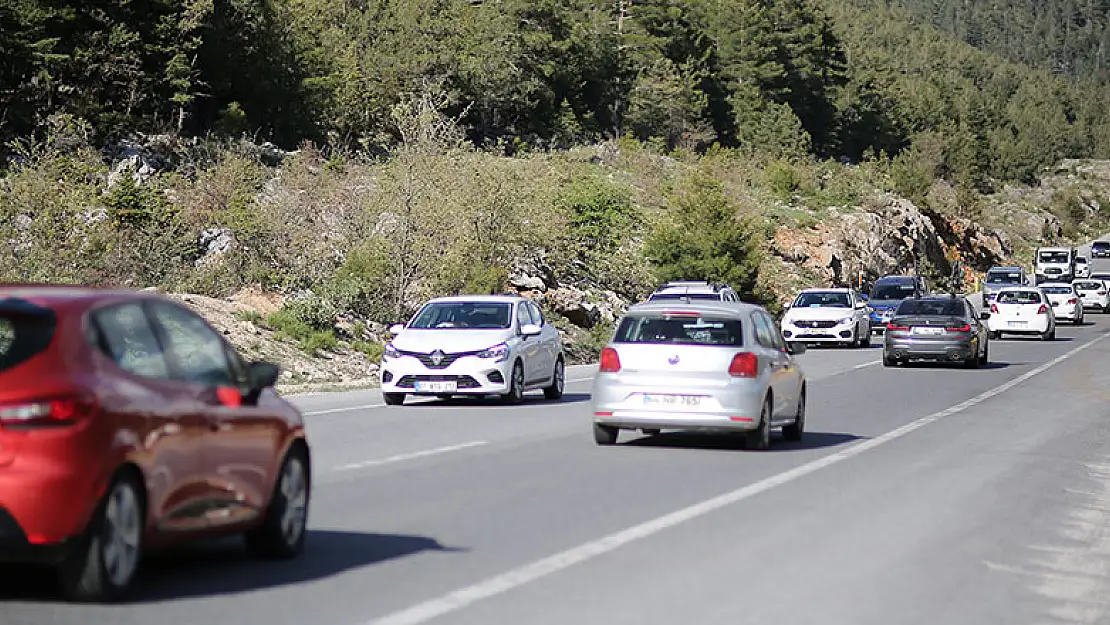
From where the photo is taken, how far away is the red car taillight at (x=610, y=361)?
1675cm

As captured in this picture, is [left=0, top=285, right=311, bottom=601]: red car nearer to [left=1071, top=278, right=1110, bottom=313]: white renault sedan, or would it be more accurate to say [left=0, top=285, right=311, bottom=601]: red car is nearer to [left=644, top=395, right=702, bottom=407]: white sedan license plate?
[left=644, top=395, right=702, bottom=407]: white sedan license plate

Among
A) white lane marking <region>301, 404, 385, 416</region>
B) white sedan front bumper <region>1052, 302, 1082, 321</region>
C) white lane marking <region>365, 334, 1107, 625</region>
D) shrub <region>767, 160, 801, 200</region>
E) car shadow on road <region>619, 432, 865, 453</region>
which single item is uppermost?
shrub <region>767, 160, 801, 200</region>

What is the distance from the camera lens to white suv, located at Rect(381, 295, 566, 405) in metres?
22.6

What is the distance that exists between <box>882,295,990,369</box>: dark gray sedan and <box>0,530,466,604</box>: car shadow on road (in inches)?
1016

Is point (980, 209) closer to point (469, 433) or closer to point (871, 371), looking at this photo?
point (871, 371)

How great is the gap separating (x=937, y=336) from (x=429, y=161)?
1306 cm

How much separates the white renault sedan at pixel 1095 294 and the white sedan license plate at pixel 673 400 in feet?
200

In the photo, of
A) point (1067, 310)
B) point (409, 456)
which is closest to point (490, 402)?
point (409, 456)

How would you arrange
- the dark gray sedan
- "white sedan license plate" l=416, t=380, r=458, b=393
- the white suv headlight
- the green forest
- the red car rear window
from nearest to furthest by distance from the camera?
the red car rear window → "white sedan license plate" l=416, t=380, r=458, b=393 → the white suv headlight → the dark gray sedan → the green forest

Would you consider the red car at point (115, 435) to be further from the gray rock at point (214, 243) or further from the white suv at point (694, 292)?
the gray rock at point (214, 243)

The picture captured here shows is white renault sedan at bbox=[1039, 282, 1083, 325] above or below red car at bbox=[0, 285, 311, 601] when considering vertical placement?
below

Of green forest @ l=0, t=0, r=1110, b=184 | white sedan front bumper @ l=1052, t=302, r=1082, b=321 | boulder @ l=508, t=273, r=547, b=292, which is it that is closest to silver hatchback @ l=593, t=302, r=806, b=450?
boulder @ l=508, t=273, r=547, b=292

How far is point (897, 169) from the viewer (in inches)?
3730

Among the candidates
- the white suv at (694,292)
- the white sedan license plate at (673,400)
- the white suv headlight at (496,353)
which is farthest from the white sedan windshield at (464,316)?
the white suv at (694,292)
